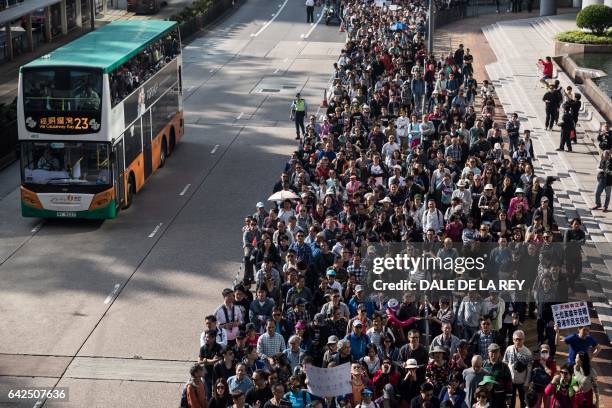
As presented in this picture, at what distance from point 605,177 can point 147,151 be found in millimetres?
11984

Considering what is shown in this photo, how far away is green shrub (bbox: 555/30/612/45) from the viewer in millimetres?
50188

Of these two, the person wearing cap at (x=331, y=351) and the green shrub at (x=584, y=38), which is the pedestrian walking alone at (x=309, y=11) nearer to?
the green shrub at (x=584, y=38)

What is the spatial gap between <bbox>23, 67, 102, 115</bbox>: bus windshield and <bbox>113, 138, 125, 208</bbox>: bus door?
1.27m

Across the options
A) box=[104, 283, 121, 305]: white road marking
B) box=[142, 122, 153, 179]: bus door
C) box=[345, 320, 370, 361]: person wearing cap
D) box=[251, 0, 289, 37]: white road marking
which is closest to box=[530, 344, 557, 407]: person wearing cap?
box=[345, 320, 370, 361]: person wearing cap

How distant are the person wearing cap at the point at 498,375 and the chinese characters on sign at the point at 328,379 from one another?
6.67 ft

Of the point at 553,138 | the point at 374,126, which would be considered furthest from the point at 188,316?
the point at 553,138

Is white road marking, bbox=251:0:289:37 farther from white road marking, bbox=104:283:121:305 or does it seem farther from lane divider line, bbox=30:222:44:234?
white road marking, bbox=104:283:121:305

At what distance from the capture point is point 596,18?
51062 mm

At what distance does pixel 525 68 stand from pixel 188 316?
28.4m

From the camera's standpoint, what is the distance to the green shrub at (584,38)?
50.2m

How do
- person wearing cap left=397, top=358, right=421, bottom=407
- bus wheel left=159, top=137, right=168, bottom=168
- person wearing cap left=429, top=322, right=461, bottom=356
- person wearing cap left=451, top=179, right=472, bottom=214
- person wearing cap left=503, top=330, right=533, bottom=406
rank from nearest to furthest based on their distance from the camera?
1. person wearing cap left=397, top=358, right=421, bottom=407
2. person wearing cap left=503, top=330, right=533, bottom=406
3. person wearing cap left=429, top=322, right=461, bottom=356
4. person wearing cap left=451, top=179, right=472, bottom=214
5. bus wheel left=159, top=137, right=168, bottom=168

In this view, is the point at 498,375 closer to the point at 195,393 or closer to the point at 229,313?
the point at 195,393

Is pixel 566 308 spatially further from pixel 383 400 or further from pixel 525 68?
pixel 525 68

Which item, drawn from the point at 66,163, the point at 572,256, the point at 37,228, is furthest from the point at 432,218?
the point at 37,228
